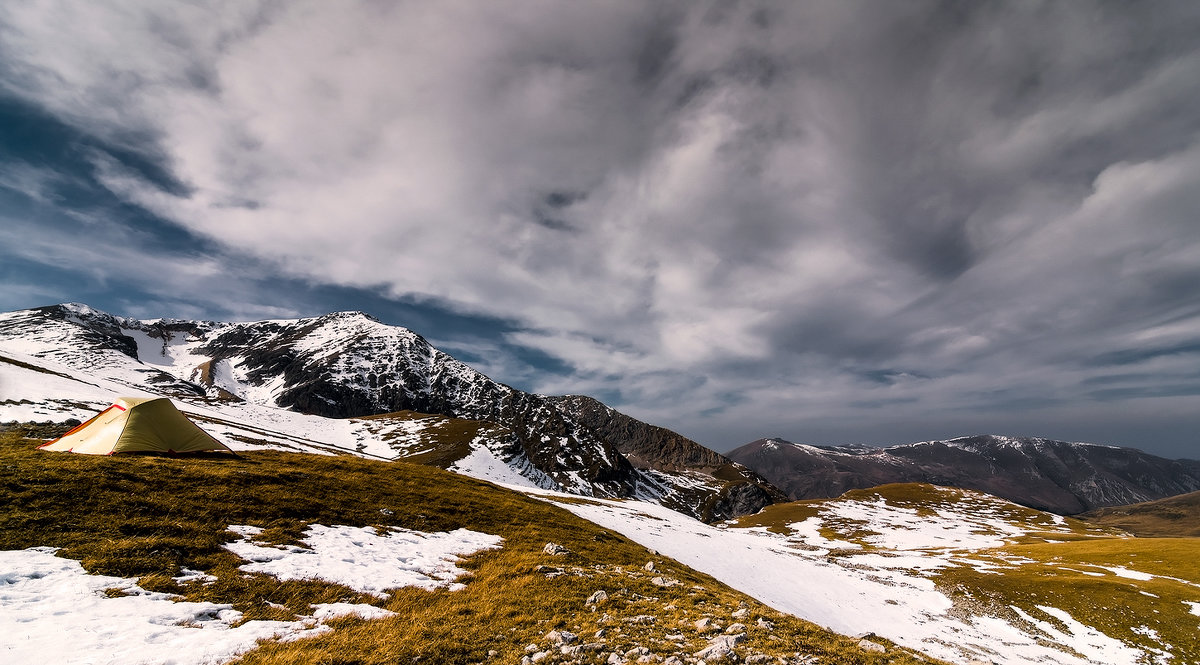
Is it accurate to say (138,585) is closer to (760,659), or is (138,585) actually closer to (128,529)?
(128,529)

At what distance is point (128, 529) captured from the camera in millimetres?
16109

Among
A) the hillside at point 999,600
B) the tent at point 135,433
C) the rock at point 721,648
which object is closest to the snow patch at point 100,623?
the rock at point 721,648

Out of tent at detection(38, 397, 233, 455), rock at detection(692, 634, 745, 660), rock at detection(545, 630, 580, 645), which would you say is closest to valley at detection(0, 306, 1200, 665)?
rock at detection(545, 630, 580, 645)

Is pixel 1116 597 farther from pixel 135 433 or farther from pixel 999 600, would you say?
pixel 135 433

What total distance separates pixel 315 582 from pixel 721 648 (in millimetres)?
14789

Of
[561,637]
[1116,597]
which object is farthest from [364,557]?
[1116,597]

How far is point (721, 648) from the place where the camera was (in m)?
12.5

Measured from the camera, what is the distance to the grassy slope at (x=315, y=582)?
12.8 metres

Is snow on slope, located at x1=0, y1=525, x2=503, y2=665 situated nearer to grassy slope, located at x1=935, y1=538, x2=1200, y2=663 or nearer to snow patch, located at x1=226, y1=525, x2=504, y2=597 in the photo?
snow patch, located at x1=226, y1=525, x2=504, y2=597

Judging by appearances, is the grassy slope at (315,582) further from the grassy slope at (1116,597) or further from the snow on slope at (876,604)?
the grassy slope at (1116,597)

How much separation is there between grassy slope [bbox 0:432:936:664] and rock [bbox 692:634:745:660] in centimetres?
35

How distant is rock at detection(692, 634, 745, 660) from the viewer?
39.4ft

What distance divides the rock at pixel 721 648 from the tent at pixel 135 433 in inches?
1487

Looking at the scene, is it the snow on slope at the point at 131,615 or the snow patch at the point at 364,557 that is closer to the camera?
the snow on slope at the point at 131,615
